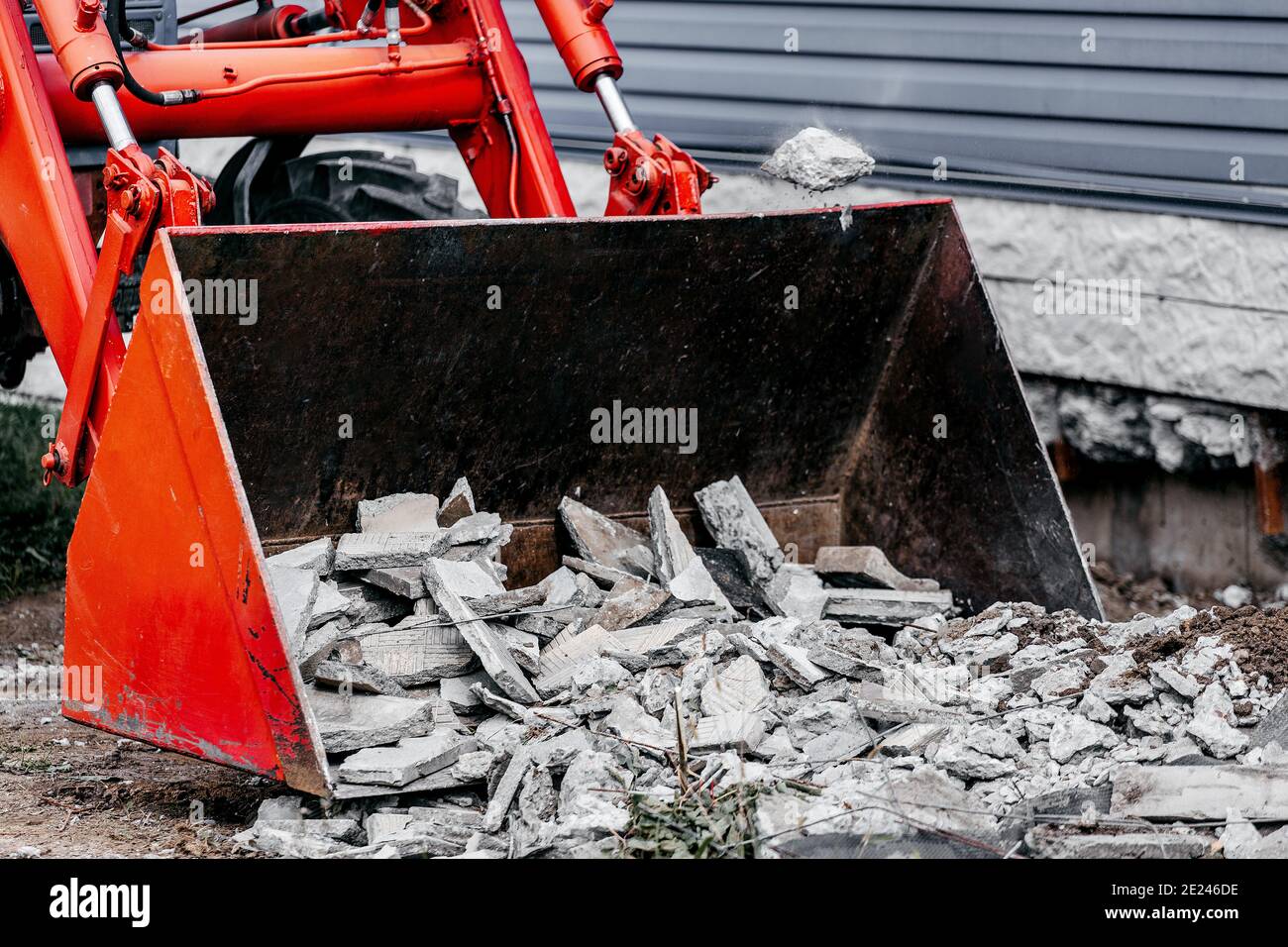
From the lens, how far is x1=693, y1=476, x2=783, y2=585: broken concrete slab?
4520mm

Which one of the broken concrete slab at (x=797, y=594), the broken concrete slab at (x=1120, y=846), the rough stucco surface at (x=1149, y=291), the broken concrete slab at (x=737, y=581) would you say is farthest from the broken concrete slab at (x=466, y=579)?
the rough stucco surface at (x=1149, y=291)

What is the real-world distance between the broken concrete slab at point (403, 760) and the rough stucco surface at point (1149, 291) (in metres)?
3.63

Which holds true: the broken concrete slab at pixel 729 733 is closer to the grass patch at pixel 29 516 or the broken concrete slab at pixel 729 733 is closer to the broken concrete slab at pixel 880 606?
the broken concrete slab at pixel 880 606

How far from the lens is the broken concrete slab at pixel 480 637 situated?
12.0 feet

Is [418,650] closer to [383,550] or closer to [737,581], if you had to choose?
[383,550]

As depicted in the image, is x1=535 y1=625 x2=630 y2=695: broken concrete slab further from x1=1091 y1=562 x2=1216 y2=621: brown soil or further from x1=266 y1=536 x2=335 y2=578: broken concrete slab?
x1=1091 y1=562 x2=1216 y2=621: brown soil

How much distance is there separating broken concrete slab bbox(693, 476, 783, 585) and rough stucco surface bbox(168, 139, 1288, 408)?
82.9 inches

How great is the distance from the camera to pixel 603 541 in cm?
442

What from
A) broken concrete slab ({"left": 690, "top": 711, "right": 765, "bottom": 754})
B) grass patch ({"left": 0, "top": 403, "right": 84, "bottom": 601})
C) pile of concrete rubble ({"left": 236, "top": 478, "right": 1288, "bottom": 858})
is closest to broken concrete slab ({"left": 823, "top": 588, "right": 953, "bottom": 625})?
pile of concrete rubble ({"left": 236, "top": 478, "right": 1288, "bottom": 858})

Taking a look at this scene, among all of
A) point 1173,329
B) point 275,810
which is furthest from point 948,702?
point 1173,329

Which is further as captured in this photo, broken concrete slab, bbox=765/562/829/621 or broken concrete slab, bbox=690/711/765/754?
broken concrete slab, bbox=765/562/829/621

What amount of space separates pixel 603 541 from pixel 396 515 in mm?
638

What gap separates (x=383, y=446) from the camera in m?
4.09

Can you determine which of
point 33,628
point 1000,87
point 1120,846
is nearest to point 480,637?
point 1120,846
